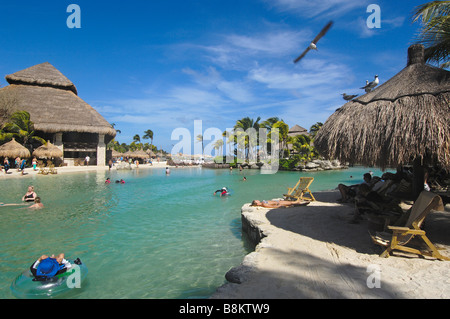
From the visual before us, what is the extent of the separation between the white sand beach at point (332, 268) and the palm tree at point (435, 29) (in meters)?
4.14

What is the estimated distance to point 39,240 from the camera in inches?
223

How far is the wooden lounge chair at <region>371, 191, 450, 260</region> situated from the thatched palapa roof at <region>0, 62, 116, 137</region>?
3057 centimetres

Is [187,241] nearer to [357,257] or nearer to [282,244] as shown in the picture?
[282,244]

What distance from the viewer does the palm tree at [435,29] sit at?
5.29 metres

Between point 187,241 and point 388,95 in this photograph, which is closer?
point 388,95

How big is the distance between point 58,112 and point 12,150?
8.60 m

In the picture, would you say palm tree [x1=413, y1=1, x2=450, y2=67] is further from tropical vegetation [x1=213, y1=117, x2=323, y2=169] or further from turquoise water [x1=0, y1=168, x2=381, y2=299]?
tropical vegetation [x1=213, y1=117, x2=323, y2=169]

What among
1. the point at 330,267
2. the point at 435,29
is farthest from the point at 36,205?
the point at 435,29

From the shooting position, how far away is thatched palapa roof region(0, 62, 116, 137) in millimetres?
26516

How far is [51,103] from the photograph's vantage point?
28422mm

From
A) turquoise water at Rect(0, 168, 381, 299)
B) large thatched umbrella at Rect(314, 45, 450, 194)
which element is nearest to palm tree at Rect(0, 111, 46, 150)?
turquoise water at Rect(0, 168, 381, 299)
